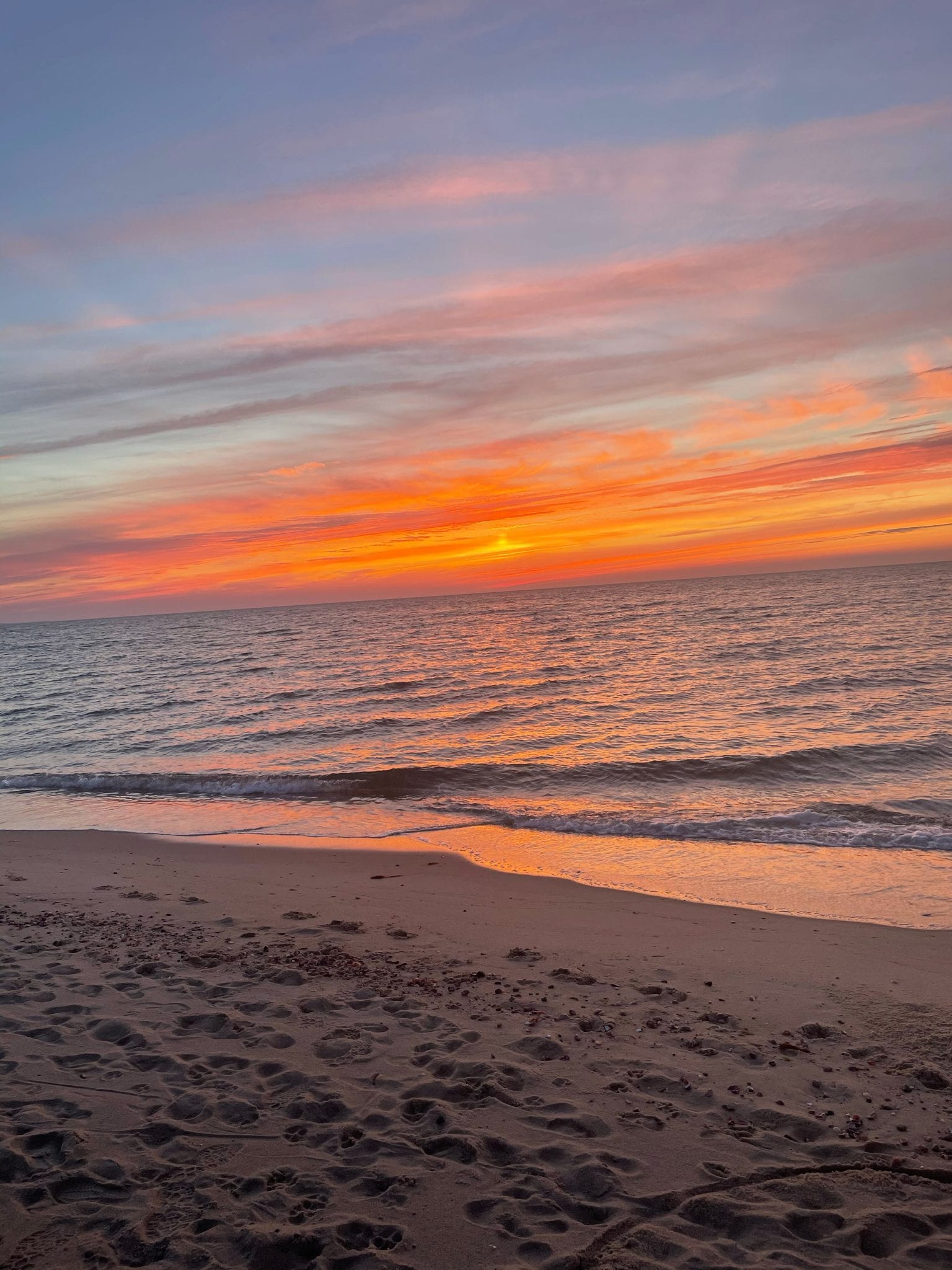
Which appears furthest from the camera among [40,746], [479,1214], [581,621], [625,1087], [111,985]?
[581,621]

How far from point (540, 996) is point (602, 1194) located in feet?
7.54

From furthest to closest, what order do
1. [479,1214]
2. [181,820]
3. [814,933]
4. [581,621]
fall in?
[581,621]
[181,820]
[814,933]
[479,1214]

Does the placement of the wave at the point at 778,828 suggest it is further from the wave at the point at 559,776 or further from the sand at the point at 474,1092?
the sand at the point at 474,1092

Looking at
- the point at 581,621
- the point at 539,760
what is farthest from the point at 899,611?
the point at 539,760

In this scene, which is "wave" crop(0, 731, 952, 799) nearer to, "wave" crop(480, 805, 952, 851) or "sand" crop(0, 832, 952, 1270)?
"wave" crop(480, 805, 952, 851)

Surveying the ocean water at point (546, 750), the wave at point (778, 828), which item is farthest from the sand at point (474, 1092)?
the wave at point (778, 828)

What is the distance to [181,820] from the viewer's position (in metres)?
13.6

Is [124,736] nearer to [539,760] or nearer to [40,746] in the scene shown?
[40,746]

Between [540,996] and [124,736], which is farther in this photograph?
[124,736]

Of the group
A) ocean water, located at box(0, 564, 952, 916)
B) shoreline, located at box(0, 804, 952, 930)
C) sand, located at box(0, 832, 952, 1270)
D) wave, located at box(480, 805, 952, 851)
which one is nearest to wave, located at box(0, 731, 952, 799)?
ocean water, located at box(0, 564, 952, 916)

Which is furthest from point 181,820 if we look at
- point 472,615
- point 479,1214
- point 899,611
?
point 472,615

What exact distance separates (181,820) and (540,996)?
30.8 ft

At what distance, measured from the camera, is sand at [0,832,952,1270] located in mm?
3531

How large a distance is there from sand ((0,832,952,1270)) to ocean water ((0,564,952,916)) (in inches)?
123
